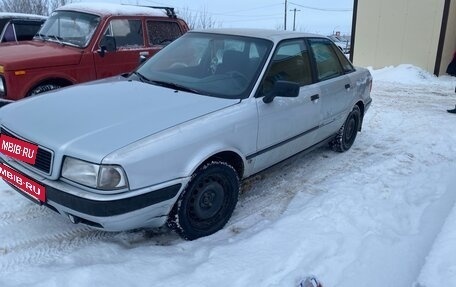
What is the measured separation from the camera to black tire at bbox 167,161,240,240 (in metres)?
3.11

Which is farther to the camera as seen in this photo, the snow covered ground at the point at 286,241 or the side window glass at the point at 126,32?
the side window glass at the point at 126,32

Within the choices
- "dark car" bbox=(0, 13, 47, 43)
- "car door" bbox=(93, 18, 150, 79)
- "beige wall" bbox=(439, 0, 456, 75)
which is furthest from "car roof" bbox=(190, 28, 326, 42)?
"beige wall" bbox=(439, 0, 456, 75)

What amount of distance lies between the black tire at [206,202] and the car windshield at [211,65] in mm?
698

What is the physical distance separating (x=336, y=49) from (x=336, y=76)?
0.48m

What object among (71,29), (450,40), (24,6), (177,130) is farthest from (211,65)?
(24,6)

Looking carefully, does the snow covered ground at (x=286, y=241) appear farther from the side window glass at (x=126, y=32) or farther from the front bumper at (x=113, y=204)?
the side window glass at (x=126, y=32)

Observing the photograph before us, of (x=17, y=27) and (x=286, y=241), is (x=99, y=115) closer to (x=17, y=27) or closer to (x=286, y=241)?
(x=286, y=241)

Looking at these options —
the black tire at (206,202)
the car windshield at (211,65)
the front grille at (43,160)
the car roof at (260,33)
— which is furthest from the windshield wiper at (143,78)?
the front grille at (43,160)

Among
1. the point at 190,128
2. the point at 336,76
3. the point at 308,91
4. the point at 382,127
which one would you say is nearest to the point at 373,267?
the point at 190,128

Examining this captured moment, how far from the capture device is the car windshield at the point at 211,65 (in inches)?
144

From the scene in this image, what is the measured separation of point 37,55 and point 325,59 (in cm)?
391

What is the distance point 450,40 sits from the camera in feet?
42.9

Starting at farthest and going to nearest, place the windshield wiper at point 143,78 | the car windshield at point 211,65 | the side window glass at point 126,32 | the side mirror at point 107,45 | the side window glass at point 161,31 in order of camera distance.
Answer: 1. the side window glass at point 161,31
2. the side window glass at point 126,32
3. the side mirror at point 107,45
4. the windshield wiper at point 143,78
5. the car windshield at point 211,65

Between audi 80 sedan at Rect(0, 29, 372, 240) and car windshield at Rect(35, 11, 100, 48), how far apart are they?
263cm
